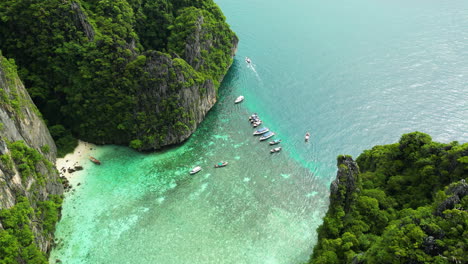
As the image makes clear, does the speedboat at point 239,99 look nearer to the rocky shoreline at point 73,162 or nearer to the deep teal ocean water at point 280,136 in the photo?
the deep teal ocean water at point 280,136

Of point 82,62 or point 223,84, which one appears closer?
point 82,62

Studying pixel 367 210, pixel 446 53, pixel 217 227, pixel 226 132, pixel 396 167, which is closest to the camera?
pixel 367 210

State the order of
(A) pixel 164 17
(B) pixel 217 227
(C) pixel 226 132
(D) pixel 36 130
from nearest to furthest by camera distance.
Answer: (B) pixel 217 227 < (D) pixel 36 130 < (C) pixel 226 132 < (A) pixel 164 17

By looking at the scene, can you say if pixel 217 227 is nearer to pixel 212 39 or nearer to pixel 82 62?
pixel 82 62

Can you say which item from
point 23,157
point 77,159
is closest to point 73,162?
point 77,159

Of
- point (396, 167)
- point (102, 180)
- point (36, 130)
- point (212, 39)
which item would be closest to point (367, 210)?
point (396, 167)

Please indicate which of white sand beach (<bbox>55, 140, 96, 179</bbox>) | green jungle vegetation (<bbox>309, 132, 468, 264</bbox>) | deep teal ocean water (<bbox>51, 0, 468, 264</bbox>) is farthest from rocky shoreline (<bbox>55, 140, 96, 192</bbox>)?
green jungle vegetation (<bbox>309, 132, 468, 264</bbox>)

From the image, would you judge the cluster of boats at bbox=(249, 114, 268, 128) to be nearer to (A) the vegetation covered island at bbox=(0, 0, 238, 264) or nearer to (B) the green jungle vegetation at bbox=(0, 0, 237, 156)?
(A) the vegetation covered island at bbox=(0, 0, 238, 264)
